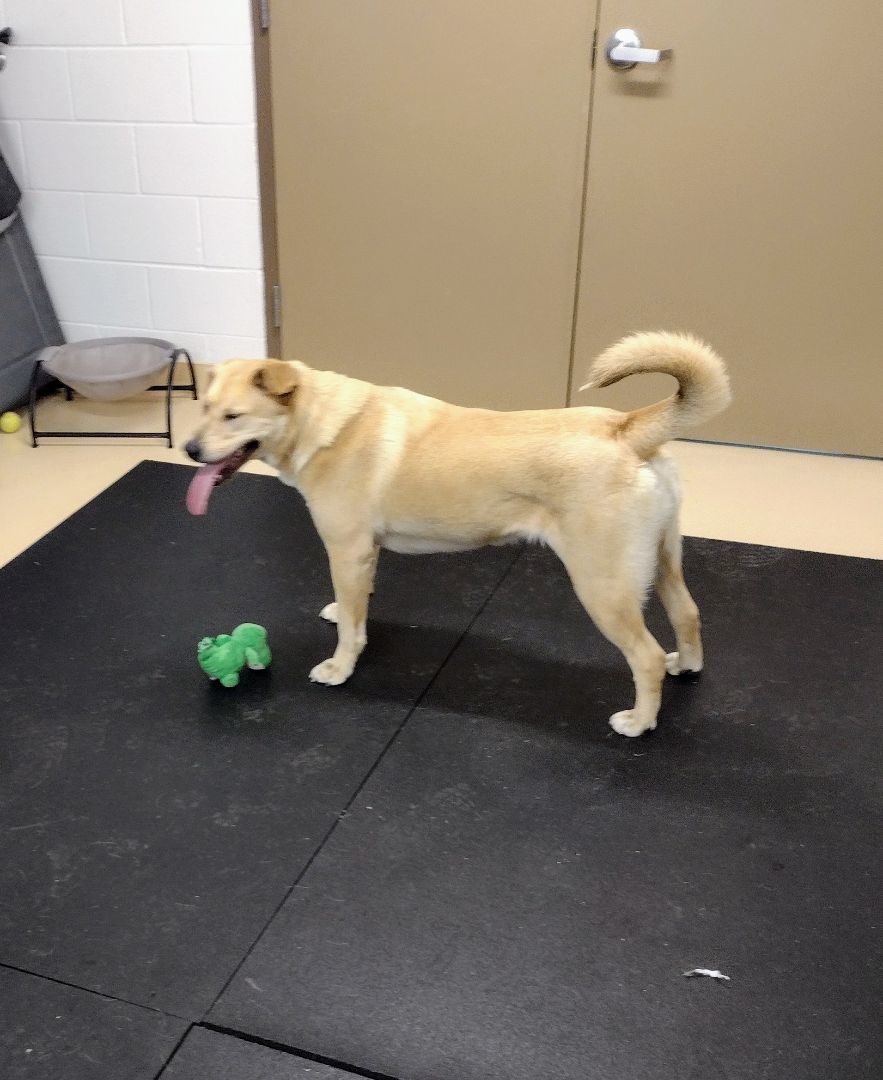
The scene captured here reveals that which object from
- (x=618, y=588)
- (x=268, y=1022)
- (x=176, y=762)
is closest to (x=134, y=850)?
(x=176, y=762)

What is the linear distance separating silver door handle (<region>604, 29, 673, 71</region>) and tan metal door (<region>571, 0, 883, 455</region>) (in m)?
0.02

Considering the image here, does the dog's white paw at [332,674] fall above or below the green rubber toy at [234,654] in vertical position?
below

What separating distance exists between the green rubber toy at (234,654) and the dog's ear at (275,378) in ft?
1.78

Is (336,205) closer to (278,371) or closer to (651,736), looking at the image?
(278,371)

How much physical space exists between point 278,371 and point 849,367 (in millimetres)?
2021

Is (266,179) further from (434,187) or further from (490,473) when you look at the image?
(490,473)

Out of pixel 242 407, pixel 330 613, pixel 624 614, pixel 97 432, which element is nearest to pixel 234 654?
pixel 330 613

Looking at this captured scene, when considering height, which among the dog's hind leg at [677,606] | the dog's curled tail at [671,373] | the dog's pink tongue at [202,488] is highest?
the dog's curled tail at [671,373]

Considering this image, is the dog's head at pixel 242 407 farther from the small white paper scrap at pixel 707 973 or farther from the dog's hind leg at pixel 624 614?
the small white paper scrap at pixel 707 973

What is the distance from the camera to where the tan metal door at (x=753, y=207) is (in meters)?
2.80

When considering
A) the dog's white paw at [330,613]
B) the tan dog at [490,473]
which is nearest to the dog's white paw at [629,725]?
the tan dog at [490,473]

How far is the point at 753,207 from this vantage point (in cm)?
297

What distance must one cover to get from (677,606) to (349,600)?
68cm

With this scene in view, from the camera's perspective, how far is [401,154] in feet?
10.4
